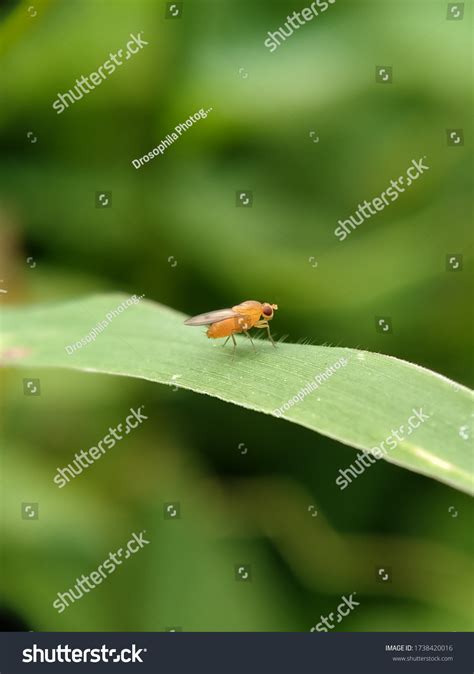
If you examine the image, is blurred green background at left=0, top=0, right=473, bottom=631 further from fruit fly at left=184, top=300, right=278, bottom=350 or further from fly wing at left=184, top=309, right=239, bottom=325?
fly wing at left=184, top=309, right=239, bottom=325

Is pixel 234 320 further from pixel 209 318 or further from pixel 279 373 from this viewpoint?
pixel 279 373

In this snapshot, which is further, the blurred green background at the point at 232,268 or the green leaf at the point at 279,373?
the blurred green background at the point at 232,268

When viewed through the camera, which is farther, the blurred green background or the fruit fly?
the blurred green background

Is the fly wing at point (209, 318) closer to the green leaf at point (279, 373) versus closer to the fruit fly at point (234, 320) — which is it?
the fruit fly at point (234, 320)

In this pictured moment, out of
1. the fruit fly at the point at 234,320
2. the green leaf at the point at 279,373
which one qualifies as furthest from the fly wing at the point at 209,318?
the green leaf at the point at 279,373

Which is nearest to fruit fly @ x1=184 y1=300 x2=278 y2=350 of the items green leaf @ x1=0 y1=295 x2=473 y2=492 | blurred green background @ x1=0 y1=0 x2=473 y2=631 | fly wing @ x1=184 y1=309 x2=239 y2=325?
fly wing @ x1=184 y1=309 x2=239 y2=325
